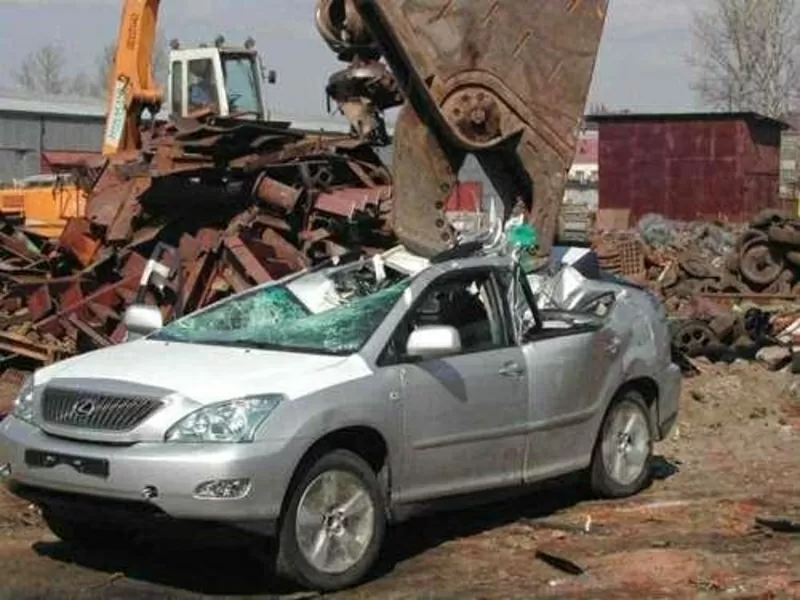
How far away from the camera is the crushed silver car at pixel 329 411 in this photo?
6.92 metres

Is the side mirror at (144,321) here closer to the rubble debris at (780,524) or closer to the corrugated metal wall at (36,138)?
the rubble debris at (780,524)

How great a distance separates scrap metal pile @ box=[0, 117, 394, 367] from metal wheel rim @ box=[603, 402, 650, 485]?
5.21 m

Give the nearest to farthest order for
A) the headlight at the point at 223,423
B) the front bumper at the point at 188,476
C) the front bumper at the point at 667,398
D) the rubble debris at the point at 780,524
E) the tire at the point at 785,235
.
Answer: the front bumper at the point at 188,476 < the headlight at the point at 223,423 < the rubble debris at the point at 780,524 < the front bumper at the point at 667,398 < the tire at the point at 785,235

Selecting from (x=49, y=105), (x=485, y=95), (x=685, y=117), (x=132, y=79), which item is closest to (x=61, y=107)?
(x=49, y=105)

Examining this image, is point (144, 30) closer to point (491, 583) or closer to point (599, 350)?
point (599, 350)

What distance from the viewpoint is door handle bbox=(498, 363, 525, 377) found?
8.45 meters

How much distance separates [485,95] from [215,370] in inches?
162

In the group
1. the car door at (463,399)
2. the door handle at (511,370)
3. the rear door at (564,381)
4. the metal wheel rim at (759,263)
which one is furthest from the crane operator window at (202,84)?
the door handle at (511,370)

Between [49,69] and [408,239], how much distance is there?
100657 mm

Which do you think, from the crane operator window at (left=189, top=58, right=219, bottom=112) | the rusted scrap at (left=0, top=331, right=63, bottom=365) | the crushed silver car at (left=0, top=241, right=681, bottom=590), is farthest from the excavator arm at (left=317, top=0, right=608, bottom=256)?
the crane operator window at (left=189, top=58, right=219, bottom=112)

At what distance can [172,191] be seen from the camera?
53.7ft

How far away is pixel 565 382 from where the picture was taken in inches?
356

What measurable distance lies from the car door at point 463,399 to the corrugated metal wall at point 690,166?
108ft

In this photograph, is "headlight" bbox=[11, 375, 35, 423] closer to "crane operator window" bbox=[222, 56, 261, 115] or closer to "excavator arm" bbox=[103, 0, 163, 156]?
"excavator arm" bbox=[103, 0, 163, 156]
